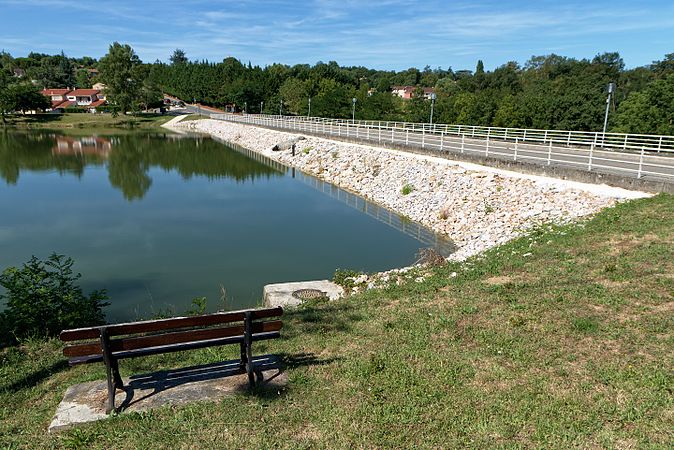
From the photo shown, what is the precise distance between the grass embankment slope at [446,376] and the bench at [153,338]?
22.1 inches

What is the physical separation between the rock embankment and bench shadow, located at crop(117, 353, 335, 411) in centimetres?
950

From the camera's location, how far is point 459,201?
21094 mm

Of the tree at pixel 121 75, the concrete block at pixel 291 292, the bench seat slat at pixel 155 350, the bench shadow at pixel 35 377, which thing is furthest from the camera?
the tree at pixel 121 75

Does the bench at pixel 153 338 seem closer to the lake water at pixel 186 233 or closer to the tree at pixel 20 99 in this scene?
the lake water at pixel 186 233

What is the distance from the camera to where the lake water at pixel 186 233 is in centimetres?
1370

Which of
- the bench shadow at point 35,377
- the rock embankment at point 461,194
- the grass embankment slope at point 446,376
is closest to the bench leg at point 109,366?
the grass embankment slope at point 446,376

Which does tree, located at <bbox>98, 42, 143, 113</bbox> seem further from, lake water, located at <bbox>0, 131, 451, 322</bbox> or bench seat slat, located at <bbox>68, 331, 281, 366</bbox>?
bench seat slat, located at <bbox>68, 331, 281, 366</bbox>

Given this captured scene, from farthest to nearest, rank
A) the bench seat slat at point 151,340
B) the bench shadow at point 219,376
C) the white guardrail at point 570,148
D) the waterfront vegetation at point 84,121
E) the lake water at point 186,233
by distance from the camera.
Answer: the waterfront vegetation at point 84,121 → the white guardrail at point 570,148 → the lake water at point 186,233 → the bench shadow at point 219,376 → the bench seat slat at point 151,340

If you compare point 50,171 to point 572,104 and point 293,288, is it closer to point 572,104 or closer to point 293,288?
point 293,288

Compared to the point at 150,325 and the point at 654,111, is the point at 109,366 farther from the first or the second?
the point at 654,111

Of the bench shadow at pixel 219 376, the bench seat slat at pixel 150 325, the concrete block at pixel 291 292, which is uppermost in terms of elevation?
the bench seat slat at pixel 150 325

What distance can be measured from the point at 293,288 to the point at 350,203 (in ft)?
51.4

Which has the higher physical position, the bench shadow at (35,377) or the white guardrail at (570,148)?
the white guardrail at (570,148)

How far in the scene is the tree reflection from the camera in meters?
37.4
